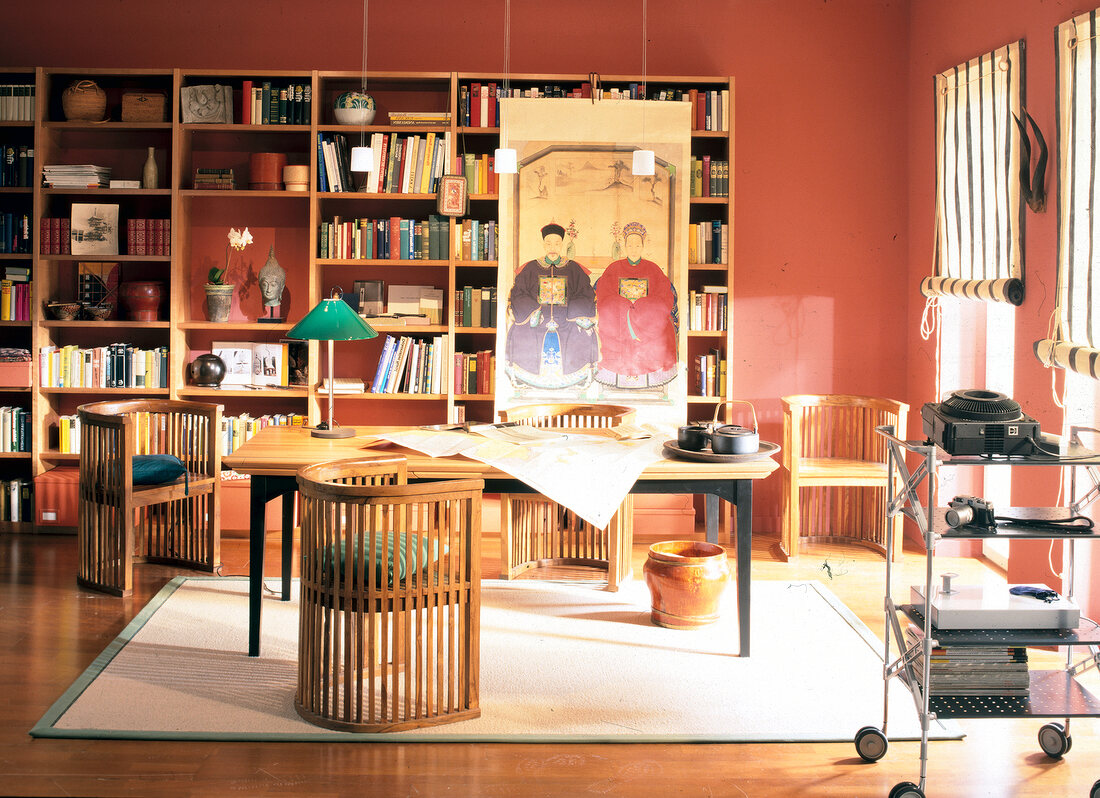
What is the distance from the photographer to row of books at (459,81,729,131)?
20.1ft

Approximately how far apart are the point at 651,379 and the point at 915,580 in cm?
175

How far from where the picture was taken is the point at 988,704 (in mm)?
3219

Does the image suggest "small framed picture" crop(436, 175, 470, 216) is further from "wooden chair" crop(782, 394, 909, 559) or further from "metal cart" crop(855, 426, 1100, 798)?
"metal cart" crop(855, 426, 1100, 798)

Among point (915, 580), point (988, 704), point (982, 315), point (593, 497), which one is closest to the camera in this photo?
point (988, 704)

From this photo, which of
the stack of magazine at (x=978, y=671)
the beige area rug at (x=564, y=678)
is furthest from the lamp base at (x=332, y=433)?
the stack of magazine at (x=978, y=671)

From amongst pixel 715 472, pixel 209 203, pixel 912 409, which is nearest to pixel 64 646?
pixel 715 472

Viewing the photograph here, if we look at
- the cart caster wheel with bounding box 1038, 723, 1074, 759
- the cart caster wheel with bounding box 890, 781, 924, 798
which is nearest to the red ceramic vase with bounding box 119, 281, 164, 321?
the cart caster wheel with bounding box 890, 781, 924, 798

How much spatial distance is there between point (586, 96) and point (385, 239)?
1368 mm

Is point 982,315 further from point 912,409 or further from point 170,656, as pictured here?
point 170,656

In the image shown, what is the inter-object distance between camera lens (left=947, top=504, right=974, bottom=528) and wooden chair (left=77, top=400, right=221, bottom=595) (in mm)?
3445

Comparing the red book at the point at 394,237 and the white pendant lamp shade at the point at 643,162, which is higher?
the white pendant lamp shade at the point at 643,162

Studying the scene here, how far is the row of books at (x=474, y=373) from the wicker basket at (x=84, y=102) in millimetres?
2337

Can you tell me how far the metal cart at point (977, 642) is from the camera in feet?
10.1

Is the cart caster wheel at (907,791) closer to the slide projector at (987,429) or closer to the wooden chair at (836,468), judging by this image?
the slide projector at (987,429)
